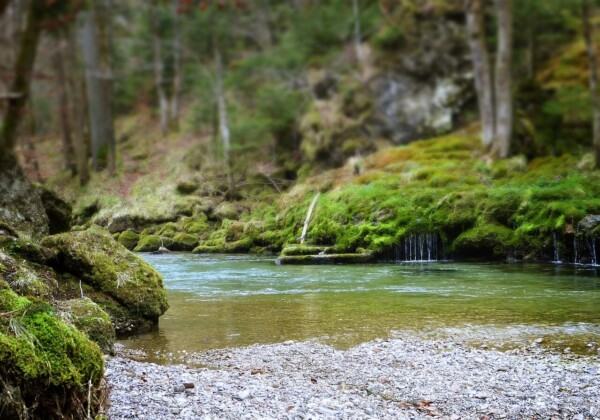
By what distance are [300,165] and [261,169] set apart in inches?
82.5

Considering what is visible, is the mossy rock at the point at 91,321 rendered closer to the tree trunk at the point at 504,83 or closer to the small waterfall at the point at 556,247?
the small waterfall at the point at 556,247

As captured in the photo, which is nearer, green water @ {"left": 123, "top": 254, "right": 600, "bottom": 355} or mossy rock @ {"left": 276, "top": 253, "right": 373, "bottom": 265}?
green water @ {"left": 123, "top": 254, "right": 600, "bottom": 355}

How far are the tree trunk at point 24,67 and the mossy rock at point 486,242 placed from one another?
1435 centimetres

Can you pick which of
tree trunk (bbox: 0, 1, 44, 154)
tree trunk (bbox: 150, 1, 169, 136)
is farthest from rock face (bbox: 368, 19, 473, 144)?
tree trunk (bbox: 0, 1, 44, 154)

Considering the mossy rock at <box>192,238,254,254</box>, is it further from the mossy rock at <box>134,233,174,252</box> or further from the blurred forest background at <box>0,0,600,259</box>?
the mossy rock at <box>134,233,174,252</box>

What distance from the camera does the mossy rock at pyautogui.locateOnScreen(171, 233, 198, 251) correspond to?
1998 cm

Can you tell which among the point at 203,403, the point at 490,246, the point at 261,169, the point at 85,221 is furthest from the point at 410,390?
the point at 261,169

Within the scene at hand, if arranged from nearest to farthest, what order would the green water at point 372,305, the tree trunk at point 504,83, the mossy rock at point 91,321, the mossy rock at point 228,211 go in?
the mossy rock at point 91,321, the green water at point 372,305, the tree trunk at point 504,83, the mossy rock at point 228,211

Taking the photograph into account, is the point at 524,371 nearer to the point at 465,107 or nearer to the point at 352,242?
the point at 352,242

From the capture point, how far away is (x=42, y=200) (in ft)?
29.9

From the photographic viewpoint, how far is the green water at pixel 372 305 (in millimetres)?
6781

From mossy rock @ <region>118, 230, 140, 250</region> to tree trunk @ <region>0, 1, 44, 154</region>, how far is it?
1908 cm

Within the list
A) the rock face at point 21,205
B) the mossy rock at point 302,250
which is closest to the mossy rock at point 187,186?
the mossy rock at point 302,250

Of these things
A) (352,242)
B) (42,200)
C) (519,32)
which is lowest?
(352,242)
